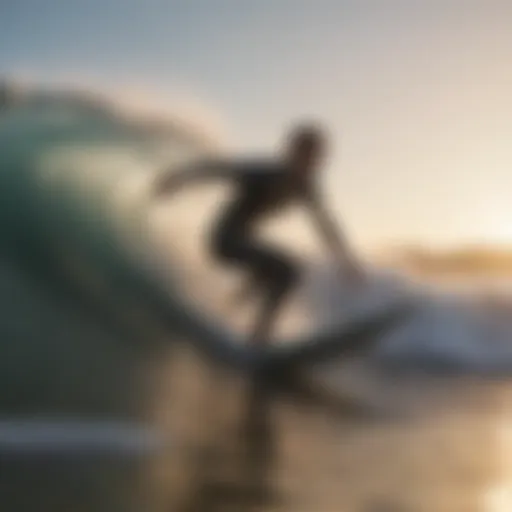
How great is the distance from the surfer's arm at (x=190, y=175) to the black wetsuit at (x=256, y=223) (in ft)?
0.06

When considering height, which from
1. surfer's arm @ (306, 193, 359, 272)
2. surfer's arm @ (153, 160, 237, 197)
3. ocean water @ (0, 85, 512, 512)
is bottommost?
ocean water @ (0, 85, 512, 512)

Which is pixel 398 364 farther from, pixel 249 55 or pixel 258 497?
pixel 249 55

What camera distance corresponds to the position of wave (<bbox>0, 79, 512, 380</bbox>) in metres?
1.38

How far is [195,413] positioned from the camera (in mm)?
1358

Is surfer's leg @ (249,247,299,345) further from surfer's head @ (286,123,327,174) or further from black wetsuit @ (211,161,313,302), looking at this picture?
surfer's head @ (286,123,327,174)

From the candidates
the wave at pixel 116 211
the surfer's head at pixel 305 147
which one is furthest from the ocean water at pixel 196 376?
the surfer's head at pixel 305 147

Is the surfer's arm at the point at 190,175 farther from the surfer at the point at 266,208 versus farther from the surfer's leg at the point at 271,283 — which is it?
the surfer's leg at the point at 271,283

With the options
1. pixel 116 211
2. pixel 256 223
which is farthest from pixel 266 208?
pixel 116 211

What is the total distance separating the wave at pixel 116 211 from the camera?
1.38m

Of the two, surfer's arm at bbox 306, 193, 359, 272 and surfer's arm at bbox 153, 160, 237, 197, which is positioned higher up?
surfer's arm at bbox 153, 160, 237, 197

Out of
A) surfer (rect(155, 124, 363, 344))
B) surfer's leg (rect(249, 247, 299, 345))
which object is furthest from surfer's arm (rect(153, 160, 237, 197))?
surfer's leg (rect(249, 247, 299, 345))

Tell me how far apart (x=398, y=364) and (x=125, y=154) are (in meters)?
0.45

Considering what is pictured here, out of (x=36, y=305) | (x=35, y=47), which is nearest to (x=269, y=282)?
(x=36, y=305)

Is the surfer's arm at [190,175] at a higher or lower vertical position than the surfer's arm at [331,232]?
higher
